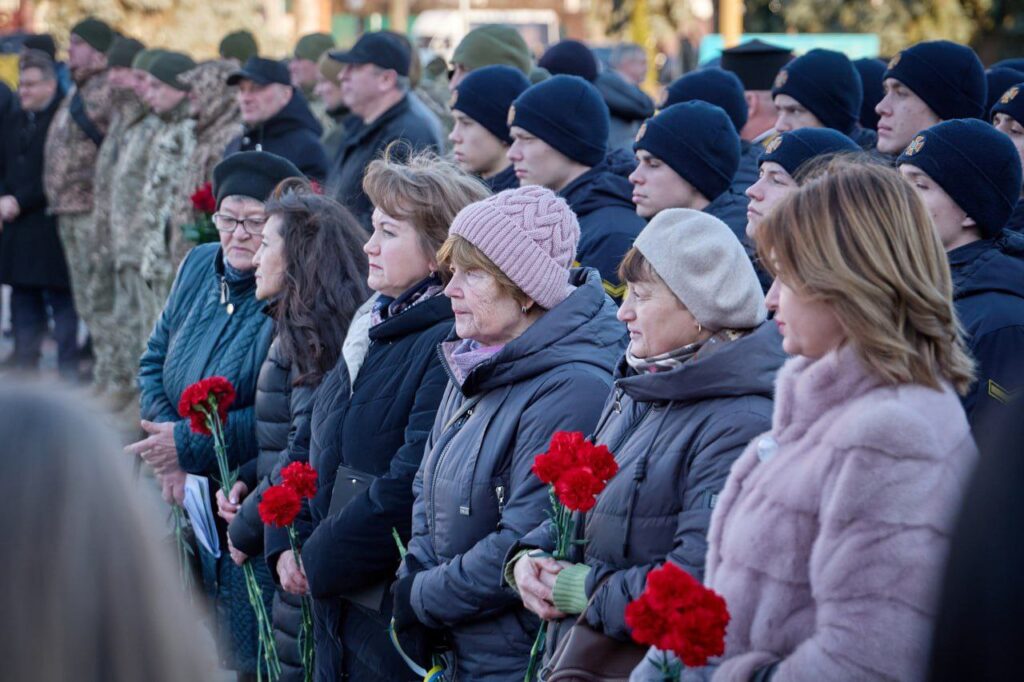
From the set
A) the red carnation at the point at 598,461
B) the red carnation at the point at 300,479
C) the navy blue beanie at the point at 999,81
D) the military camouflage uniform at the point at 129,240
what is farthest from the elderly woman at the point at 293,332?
the military camouflage uniform at the point at 129,240

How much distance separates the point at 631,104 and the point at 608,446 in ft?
21.7

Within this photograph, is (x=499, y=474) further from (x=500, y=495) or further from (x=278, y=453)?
(x=278, y=453)

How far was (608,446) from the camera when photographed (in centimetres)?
372

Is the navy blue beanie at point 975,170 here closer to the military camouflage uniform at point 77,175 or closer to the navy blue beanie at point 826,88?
the navy blue beanie at point 826,88

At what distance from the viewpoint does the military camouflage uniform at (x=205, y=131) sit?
9.80 m

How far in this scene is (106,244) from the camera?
38.1 feet

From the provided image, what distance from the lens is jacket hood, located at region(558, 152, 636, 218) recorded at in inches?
257

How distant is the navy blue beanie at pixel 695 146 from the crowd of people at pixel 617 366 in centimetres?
1

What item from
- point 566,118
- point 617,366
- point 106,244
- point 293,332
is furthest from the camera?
point 106,244

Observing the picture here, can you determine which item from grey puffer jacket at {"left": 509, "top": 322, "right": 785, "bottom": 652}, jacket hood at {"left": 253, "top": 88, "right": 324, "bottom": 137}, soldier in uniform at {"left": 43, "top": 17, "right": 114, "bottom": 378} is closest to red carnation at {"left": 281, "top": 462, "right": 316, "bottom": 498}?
grey puffer jacket at {"left": 509, "top": 322, "right": 785, "bottom": 652}

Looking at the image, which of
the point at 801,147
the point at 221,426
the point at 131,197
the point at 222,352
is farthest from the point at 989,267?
the point at 131,197

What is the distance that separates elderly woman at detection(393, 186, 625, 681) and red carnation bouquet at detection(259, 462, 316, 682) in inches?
20.1

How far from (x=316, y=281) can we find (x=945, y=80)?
9.19ft

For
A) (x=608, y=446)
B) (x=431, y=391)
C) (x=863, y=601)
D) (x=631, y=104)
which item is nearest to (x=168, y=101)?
(x=631, y=104)
